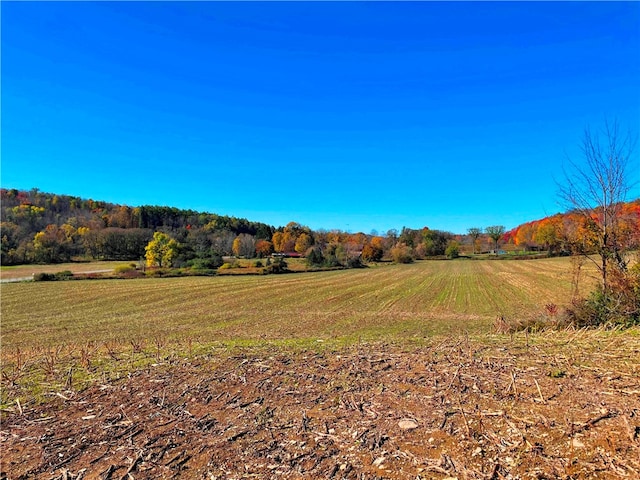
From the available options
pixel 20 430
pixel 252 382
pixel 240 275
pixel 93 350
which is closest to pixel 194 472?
pixel 252 382

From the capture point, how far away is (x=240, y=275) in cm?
5978

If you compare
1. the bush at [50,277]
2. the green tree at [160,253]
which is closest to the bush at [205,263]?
the green tree at [160,253]

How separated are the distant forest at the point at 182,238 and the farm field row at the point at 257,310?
934 inches

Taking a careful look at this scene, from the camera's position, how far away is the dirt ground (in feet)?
8.42

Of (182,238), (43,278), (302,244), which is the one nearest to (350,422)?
(43,278)

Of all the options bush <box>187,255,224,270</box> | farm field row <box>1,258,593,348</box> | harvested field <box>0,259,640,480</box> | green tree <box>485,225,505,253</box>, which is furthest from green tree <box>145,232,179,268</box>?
green tree <box>485,225,505,253</box>

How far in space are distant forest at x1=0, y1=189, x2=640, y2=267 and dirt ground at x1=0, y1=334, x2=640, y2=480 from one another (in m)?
50.7

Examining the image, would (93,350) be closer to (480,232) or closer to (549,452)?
(549,452)

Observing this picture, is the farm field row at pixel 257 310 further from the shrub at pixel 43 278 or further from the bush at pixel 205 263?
the bush at pixel 205 263

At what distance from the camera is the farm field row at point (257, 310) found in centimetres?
1755

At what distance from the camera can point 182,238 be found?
3674 inches

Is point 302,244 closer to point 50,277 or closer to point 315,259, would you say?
point 315,259

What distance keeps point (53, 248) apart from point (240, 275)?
45.0 metres

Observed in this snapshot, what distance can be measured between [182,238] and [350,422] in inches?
3822
